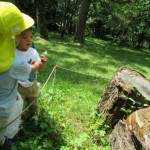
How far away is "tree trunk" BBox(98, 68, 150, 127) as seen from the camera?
4.19 m

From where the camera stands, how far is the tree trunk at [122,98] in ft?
13.7

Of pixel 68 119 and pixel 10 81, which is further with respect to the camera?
pixel 68 119

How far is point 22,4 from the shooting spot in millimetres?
24828

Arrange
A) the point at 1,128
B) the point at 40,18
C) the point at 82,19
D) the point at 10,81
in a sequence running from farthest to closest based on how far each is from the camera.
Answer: the point at 82,19 → the point at 40,18 → the point at 1,128 → the point at 10,81

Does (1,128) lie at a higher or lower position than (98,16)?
higher

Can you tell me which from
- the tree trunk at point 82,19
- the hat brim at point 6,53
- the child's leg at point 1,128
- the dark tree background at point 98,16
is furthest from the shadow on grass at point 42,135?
the tree trunk at point 82,19

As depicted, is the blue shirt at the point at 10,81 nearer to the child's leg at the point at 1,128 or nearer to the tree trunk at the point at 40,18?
the child's leg at the point at 1,128

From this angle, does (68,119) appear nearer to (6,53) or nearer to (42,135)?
(42,135)

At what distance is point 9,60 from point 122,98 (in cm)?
195

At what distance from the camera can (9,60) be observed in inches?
106

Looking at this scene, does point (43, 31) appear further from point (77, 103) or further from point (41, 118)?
point (41, 118)

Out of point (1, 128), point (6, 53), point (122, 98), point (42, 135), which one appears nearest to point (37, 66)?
point (6, 53)

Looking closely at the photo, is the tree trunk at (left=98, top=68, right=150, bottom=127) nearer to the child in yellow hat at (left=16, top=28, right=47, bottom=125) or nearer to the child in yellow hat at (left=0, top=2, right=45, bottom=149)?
the child in yellow hat at (left=16, top=28, right=47, bottom=125)

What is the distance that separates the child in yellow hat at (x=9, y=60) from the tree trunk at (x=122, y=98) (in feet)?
4.97
